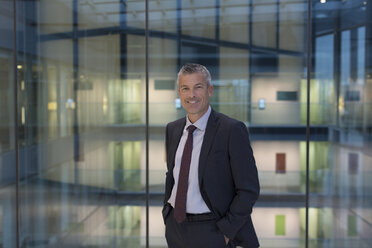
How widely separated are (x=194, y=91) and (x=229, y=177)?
0.50 meters

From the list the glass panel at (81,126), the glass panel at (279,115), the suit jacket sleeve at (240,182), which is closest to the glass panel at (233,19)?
the glass panel at (279,115)

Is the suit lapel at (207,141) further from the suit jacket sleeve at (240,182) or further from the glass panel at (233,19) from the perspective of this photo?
the glass panel at (233,19)

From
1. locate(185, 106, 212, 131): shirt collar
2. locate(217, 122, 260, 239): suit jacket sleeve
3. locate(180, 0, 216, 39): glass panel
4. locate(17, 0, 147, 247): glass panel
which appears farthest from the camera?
locate(17, 0, 147, 247): glass panel

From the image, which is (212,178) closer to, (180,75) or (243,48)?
(180,75)

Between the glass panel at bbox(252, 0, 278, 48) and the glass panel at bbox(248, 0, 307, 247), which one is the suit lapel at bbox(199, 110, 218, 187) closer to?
the glass panel at bbox(248, 0, 307, 247)

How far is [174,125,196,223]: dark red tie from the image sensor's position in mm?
1935

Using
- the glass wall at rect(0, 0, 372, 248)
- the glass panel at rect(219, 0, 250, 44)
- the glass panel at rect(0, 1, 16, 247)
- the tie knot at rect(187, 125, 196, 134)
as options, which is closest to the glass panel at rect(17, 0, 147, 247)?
the glass wall at rect(0, 0, 372, 248)

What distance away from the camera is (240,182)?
1.88m

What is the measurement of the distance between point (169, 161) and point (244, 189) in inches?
19.4

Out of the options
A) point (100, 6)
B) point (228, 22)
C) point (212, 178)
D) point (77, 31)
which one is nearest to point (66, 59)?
point (77, 31)

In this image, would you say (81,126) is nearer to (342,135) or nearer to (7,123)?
(7,123)

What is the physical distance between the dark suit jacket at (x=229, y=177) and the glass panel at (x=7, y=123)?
3.57 m

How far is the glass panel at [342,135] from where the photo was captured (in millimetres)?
4387

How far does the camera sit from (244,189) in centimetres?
187
